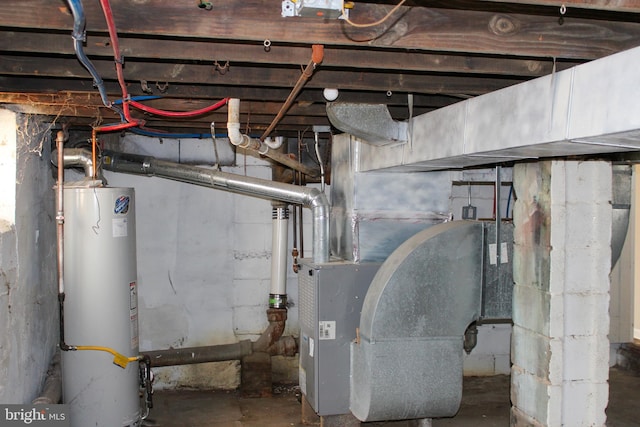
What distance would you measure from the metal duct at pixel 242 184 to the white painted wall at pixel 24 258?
639 millimetres

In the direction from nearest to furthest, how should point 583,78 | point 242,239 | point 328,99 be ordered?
point 583,78 < point 328,99 < point 242,239

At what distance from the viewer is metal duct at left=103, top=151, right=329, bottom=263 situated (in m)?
3.91

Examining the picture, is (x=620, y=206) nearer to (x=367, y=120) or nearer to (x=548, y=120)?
(x=367, y=120)

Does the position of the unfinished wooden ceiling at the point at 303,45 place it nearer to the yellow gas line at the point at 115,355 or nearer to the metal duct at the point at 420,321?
the metal duct at the point at 420,321

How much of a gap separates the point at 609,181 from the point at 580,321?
695 millimetres

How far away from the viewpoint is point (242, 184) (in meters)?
4.25

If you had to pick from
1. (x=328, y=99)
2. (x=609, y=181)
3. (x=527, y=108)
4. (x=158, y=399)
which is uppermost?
(x=328, y=99)

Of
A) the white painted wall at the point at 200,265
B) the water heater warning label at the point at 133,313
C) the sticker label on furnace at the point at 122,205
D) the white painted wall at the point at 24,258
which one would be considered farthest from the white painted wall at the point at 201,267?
the sticker label on furnace at the point at 122,205

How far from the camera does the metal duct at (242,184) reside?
391 centimetres

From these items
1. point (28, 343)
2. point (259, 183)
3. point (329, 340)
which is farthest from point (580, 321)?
point (28, 343)

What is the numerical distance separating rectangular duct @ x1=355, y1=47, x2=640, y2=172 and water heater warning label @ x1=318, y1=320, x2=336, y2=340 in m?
1.31

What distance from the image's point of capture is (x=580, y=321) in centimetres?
299

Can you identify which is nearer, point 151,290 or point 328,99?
point 328,99

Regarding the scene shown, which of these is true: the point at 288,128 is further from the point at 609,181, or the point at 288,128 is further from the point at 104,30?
the point at 104,30
